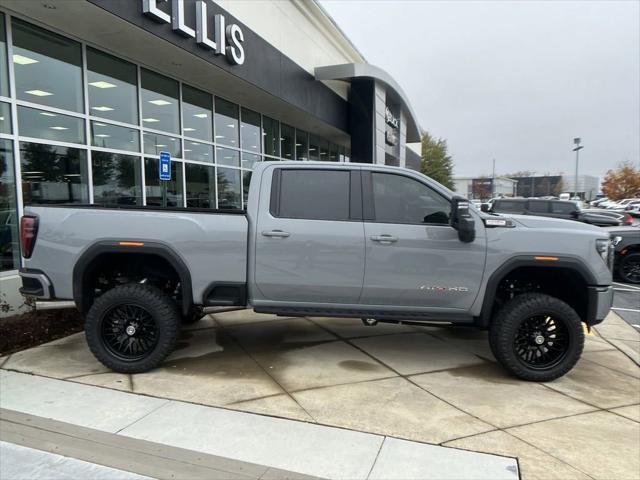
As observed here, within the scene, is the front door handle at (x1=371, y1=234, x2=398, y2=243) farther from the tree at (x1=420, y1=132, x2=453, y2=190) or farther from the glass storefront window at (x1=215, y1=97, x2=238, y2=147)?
the tree at (x1=420, y1=132, x2=453, y2=190)

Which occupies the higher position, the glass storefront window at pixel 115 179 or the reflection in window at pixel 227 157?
the reflection in window at pixel 227 157

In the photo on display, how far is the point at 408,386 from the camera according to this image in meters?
4.45

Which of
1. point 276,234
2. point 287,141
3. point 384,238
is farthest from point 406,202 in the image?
point 287,141

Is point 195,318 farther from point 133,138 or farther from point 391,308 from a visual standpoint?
point 133,138

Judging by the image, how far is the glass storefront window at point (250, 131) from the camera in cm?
1374

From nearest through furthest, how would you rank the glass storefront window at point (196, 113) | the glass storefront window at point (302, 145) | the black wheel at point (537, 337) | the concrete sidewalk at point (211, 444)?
1. the concrete sidewalk at point (211, 444)
2. the black wheel at point (537, 337)
3. the glass storefront window at point (196, 113)
4. the glass storefront window at point (302, 145)

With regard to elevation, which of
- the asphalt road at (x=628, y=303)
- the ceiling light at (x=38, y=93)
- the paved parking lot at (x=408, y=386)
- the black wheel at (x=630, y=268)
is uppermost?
the ceiling light at (x=38, y=93)

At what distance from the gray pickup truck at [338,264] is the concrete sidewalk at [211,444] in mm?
861

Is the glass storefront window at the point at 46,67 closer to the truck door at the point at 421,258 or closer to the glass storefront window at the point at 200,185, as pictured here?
the glass storefront window at the point at 200,185

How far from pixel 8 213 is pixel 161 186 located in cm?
358

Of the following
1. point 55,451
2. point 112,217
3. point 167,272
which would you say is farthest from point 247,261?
point 55,451

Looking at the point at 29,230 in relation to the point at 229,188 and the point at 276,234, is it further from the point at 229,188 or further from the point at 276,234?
the point at 229,188

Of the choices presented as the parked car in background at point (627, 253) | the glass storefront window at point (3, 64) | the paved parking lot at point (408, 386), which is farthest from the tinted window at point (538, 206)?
the glass storefront window at point (3, 64)

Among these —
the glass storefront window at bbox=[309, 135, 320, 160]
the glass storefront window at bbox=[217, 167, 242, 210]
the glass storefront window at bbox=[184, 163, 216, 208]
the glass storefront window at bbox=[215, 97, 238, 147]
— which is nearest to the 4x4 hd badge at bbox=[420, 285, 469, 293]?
the glass storefront window at bbox=[184, 163, 216, 208]
